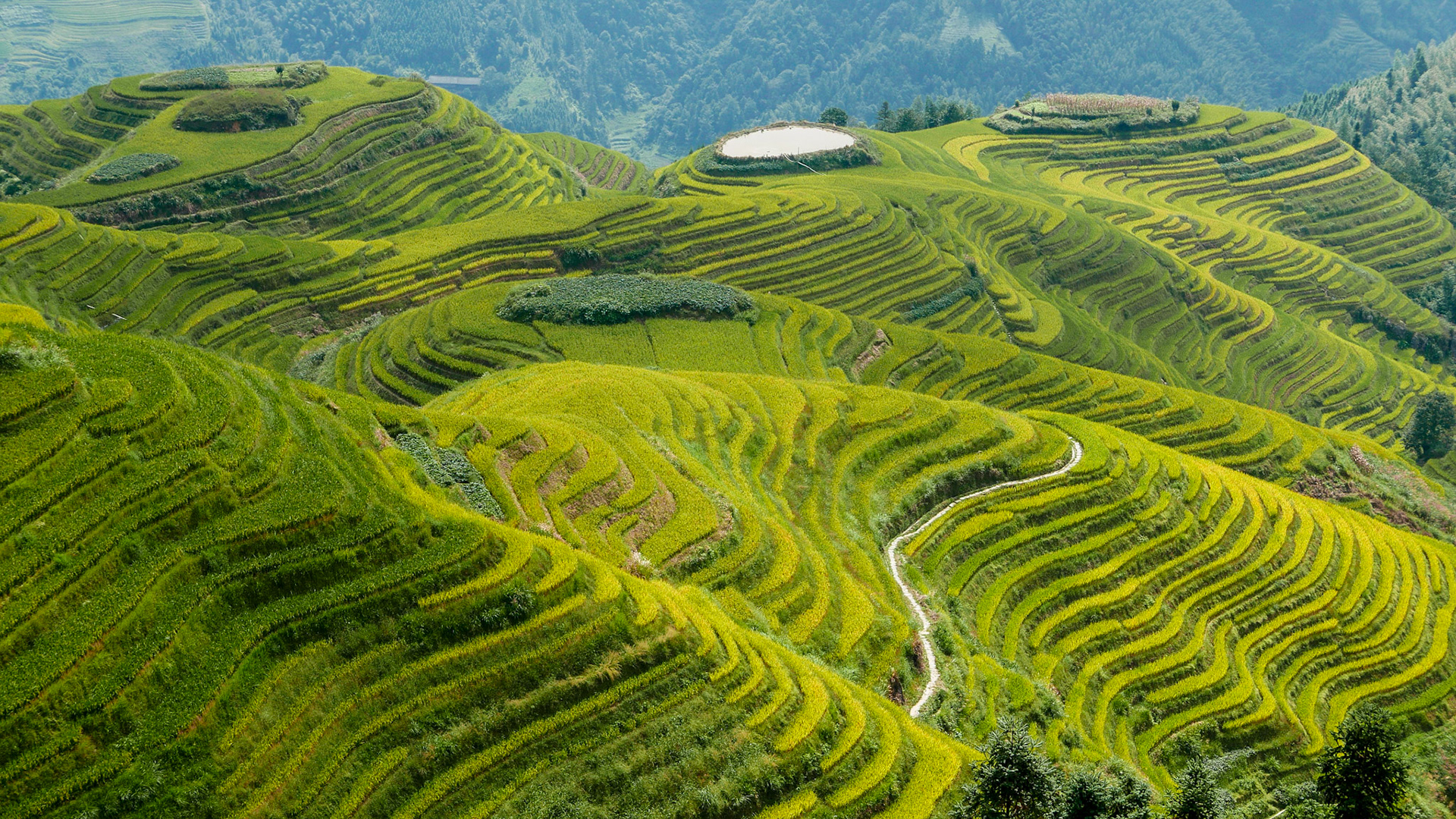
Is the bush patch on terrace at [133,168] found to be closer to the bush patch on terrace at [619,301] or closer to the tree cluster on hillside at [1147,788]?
the bush patch on terrace at [619,301]

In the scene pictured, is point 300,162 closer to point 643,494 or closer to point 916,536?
point 643,494

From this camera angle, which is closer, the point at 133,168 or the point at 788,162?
the point at 133,168

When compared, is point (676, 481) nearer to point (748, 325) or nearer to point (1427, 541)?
point (748, 325)

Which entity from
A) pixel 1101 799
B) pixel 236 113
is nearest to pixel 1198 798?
pixel 1101 799

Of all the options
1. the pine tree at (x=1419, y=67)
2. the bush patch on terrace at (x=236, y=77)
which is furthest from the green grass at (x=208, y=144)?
the pine tree at (x=1419, y=67)

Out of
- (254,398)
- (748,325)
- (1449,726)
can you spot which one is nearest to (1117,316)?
(748,325)

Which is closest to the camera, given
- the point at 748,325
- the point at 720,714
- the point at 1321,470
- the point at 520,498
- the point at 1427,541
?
the point at 720,714
